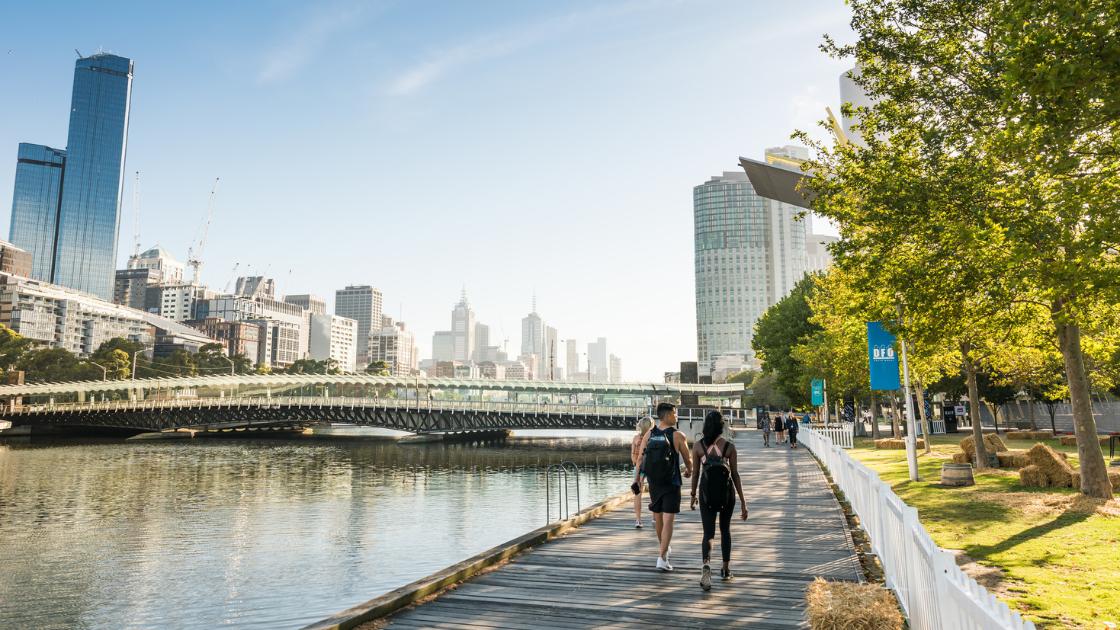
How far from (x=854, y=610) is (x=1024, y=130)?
37.1 ft

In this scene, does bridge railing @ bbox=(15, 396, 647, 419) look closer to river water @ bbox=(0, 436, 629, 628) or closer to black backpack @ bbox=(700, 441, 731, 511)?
river water @ bbox=(0, 436, 629, 628)

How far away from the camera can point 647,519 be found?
14570 millimetres

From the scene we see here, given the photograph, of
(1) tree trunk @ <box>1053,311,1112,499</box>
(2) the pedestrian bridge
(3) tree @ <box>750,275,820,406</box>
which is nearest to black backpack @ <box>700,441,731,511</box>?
(1) tree trunk @ <box>1053,311,1112,499</box>

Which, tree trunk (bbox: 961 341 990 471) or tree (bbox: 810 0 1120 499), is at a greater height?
tree (bbox: 810 0 1120 499)

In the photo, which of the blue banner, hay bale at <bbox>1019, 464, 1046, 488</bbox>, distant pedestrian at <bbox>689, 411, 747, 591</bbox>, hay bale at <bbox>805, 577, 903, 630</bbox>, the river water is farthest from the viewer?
the blue banner

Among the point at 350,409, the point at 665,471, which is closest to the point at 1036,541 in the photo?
the point at 665,471

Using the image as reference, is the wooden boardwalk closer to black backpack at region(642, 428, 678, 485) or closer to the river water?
black backpack at region(642, 428, 678, 485)

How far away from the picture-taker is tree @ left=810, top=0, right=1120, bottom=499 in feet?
34.2

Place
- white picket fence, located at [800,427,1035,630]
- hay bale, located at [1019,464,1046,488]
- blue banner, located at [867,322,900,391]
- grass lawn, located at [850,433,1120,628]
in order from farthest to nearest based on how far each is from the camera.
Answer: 1. blue banner, located at [867,322,900,391]
2. hay bale, located at [1019,464,1046,488]
3. grass lawn, located at [850,433,1120,628]
4. white picket fence, located at [800,427,1035,630]

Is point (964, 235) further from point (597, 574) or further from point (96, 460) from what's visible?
point (96, 460)

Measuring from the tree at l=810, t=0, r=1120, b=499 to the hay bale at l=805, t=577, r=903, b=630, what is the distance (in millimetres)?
7508

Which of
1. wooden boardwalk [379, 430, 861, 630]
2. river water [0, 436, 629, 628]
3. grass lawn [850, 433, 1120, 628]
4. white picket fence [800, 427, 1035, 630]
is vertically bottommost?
river water [0, 436, 629, 628]

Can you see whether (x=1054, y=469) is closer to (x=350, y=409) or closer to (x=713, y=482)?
(x=713, y=482)

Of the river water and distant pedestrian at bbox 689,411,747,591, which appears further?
the river water
